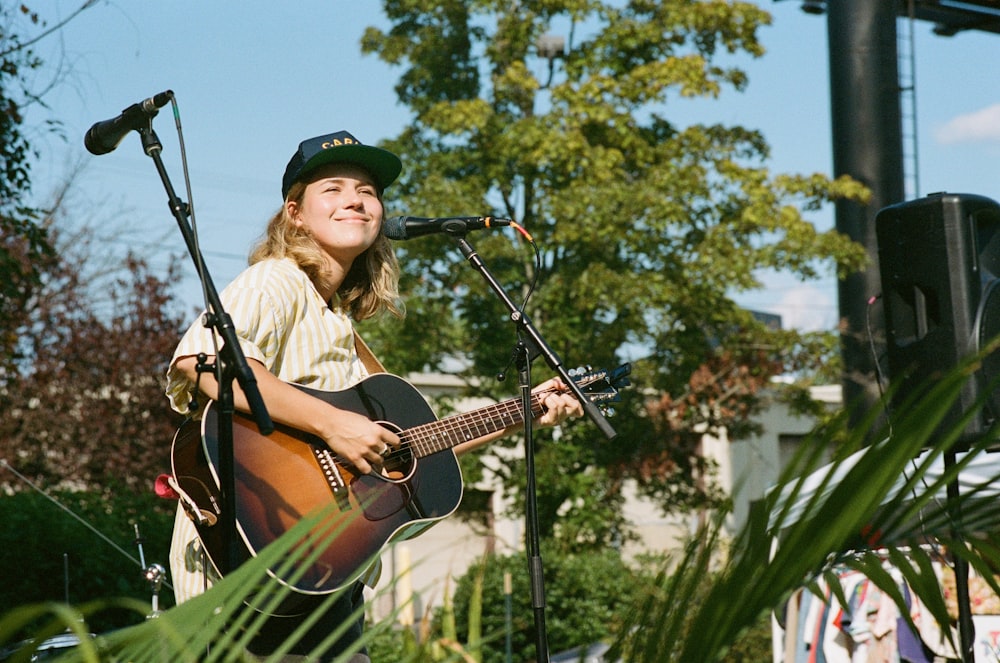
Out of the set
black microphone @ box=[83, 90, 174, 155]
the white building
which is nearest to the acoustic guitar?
black microphone @ box=[83, 90, 174, 155]

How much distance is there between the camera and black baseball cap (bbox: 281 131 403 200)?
10.2ft

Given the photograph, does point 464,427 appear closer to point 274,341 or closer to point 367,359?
point 367,359

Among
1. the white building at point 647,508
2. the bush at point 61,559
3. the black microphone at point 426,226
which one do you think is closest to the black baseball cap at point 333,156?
the black microphone at point 426,226

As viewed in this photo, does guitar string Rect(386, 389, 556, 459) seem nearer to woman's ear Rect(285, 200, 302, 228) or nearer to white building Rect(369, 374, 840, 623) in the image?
woman's ear Rect(285, 200, 302, 228)

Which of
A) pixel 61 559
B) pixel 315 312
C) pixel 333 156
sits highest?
pixel 333 156

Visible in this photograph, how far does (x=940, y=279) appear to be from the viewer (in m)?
3.96

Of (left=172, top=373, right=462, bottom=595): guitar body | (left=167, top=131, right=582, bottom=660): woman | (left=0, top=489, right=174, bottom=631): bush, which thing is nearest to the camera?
(left=172, top=373, right=462, bottom=595): guitar body

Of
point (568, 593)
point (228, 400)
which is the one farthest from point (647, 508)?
point (228, 400)

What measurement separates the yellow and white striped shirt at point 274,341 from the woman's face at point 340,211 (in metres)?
0.15

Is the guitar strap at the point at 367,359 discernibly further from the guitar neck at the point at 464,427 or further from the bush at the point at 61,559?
the bush at the point at 61,559

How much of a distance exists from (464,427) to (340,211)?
68 cm

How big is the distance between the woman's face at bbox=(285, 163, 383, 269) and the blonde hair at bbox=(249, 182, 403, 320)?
0.03 meters

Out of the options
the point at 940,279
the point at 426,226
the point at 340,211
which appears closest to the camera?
the point at 340,211

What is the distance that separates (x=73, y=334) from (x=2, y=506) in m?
7.76
